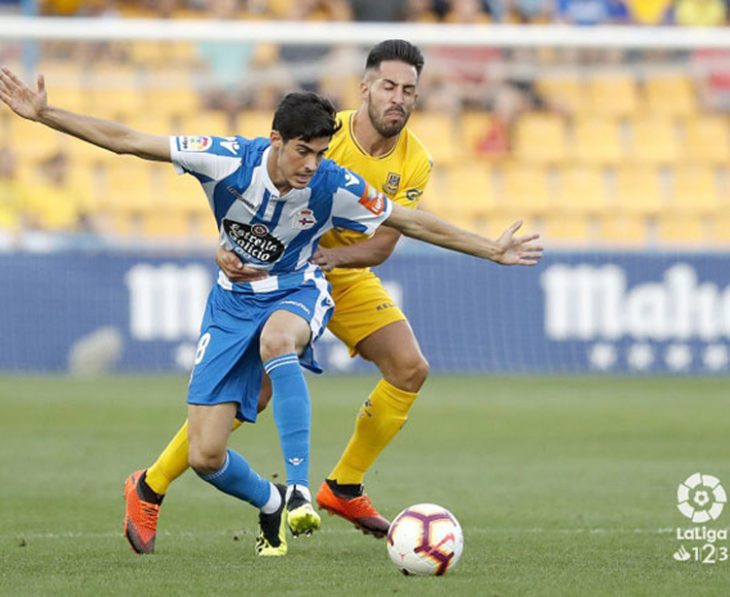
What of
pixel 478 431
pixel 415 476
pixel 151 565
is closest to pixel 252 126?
pixel 478 431

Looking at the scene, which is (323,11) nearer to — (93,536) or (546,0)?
(546,0)

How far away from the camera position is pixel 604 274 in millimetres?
15711

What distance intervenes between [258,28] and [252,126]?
184 cm

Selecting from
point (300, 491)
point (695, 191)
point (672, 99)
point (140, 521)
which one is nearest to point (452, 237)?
point (300, 491)

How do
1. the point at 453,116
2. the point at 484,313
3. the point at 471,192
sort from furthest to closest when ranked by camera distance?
the point at 453,116 → the point at 471,192 → the point at 484,313

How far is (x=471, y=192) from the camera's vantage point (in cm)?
1722

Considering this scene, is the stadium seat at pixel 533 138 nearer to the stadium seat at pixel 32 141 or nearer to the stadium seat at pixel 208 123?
the stadium seat at pixel 208 123

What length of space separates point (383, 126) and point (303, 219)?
106 cm

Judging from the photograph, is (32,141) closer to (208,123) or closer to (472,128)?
(208,123)

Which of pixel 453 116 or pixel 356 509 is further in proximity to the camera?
pixel 453 116

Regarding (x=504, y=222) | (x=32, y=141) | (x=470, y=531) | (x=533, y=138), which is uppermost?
(x=533, y=138)

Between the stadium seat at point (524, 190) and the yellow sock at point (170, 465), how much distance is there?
10985 millimetres

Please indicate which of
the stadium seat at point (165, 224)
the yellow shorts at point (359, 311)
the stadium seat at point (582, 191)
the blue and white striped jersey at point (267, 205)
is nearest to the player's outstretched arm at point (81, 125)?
the blue and white striped jersey at point (267, 205)

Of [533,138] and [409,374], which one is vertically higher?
[533,138]
